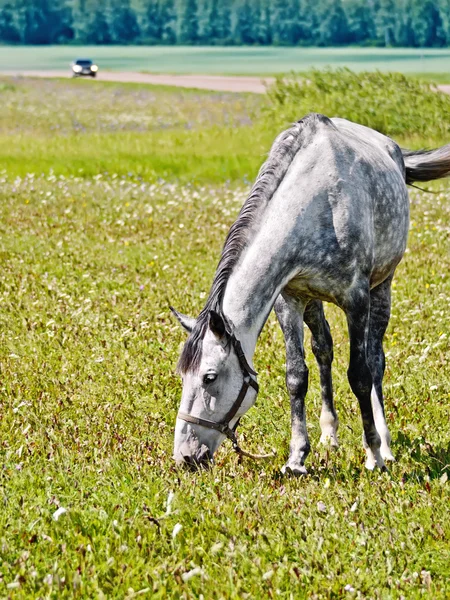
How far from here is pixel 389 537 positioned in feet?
18.2

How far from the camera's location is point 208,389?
6.16m

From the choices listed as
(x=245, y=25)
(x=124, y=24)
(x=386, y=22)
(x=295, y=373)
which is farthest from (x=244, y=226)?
(x=124, y=24)

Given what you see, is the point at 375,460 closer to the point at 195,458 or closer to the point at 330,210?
the point at 195,458

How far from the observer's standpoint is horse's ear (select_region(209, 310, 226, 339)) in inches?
230

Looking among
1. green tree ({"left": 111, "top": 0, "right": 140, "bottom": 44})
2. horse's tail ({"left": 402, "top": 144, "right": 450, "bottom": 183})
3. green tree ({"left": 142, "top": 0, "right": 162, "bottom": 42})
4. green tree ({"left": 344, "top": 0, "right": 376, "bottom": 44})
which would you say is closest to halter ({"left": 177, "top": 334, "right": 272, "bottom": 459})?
horse's tail ({"left": 402, "top": 144, "right": 450, "bottom": 183})

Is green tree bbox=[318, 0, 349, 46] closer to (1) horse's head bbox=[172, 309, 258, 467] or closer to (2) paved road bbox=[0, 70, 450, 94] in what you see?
(2) paved road bbox=[0, 70, 450, 94]

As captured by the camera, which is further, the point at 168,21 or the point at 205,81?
the point at 168,21

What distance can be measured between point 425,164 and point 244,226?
3.47 metres

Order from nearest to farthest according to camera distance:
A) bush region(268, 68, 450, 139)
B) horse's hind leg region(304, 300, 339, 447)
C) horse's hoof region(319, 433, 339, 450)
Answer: horse's hoof region(319, 433, 339, 450)
horse's hind leg region(304, 300, 339, 447)
bush region(268, 68, 450, 139)

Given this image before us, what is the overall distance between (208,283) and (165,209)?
6.21 metres

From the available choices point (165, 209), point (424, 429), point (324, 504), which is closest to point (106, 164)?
point (165, 209)

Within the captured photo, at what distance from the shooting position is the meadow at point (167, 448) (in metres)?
5.20

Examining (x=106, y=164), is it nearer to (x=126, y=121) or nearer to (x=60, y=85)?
(x=126, y=121)

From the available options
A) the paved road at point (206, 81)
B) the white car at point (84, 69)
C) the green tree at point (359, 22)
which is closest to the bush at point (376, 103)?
the paved road at point (206, 81)
